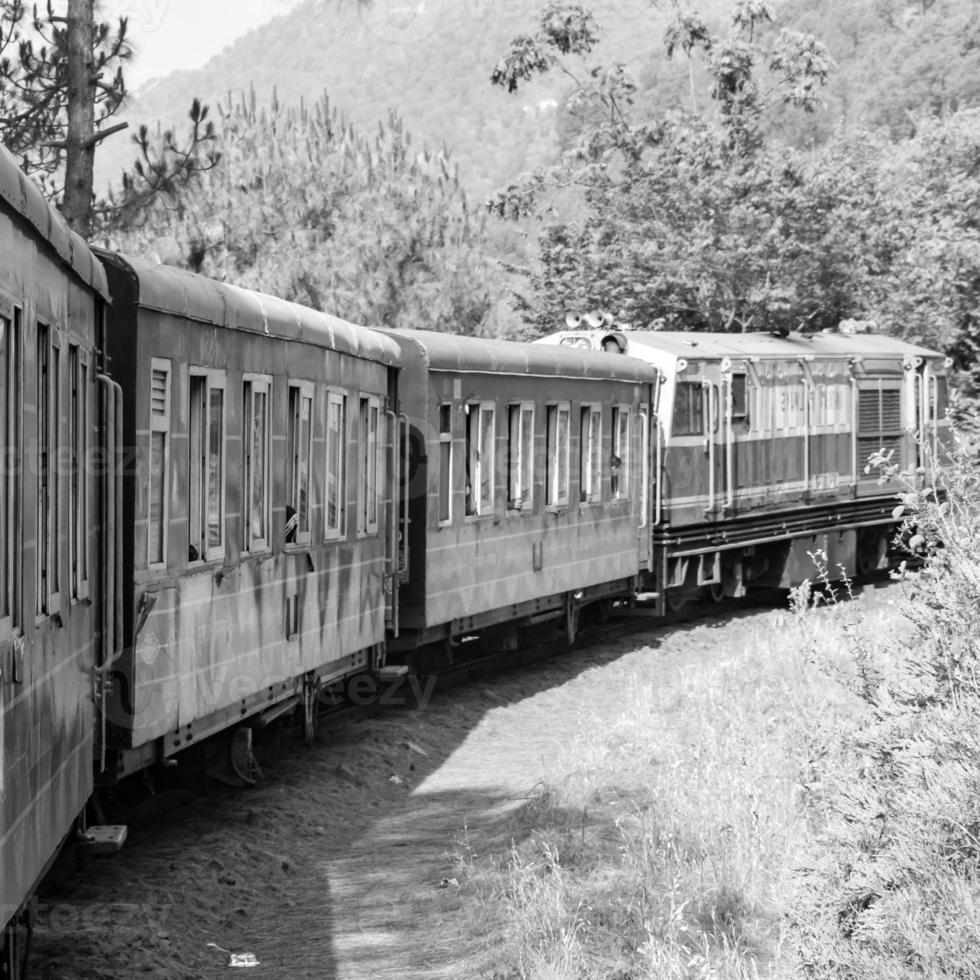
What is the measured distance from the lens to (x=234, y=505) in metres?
9.27

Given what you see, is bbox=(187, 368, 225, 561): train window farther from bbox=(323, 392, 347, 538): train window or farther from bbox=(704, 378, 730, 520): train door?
bbox=(704, 378, 730, 520): train door

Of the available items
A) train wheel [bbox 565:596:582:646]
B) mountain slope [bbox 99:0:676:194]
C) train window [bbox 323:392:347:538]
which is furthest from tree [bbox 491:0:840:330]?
mountain slope [bbox 99:0:676:194]

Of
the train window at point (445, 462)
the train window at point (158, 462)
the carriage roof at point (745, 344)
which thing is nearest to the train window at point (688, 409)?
the carriage roof at point (745, 344)

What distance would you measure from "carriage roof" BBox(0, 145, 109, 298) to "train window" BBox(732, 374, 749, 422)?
13587mm

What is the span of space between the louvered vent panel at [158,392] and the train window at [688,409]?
11538 mm

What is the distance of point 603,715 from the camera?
14.7 m

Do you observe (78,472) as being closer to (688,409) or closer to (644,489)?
(644,489)

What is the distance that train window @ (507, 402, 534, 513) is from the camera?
15.2m

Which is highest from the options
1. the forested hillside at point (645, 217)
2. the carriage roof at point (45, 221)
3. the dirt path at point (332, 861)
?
the forested hillside at point (645, 217)

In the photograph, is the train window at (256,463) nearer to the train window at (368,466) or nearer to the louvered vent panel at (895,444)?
the train window at (368,466)

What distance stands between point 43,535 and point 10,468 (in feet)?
2.93

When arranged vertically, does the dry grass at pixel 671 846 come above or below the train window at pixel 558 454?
below

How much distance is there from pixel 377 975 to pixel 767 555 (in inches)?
607

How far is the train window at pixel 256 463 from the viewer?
9.44 metres
